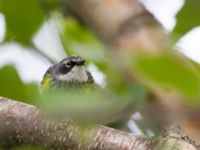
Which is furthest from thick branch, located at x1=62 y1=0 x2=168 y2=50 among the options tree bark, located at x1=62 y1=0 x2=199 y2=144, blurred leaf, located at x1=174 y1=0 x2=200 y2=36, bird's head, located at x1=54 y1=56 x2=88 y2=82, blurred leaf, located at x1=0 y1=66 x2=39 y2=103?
bird's head, located at x1=54 y1=56 x2=88 y2=82

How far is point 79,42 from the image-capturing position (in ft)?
3.40

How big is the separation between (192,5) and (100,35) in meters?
0.19

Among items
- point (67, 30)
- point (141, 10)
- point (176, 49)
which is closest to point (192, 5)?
point (141, 10)

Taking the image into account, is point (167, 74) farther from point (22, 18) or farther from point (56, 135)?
point (22, 18)

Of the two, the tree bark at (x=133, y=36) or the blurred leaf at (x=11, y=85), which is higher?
the blurred leaf at (x=11, y=85)

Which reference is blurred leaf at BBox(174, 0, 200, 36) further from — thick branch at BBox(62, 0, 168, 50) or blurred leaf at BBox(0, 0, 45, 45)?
blurred leaf at BBox(0, 0, 45, 45)

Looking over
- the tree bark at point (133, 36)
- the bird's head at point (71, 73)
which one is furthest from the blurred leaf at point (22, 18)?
the bird's head at point (71, 73)

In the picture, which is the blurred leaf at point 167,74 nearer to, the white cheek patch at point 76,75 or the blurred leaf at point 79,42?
the blurred leaf at point 79,42

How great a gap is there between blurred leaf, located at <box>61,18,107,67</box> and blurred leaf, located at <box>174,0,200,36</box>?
18 centimetres

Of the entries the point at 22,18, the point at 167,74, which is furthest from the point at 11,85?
the point at 167,74

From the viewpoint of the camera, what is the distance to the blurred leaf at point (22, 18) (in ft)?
3.49

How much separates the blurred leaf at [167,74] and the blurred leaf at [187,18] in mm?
278

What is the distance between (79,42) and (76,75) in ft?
5.59

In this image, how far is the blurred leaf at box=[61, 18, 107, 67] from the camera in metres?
1.01
